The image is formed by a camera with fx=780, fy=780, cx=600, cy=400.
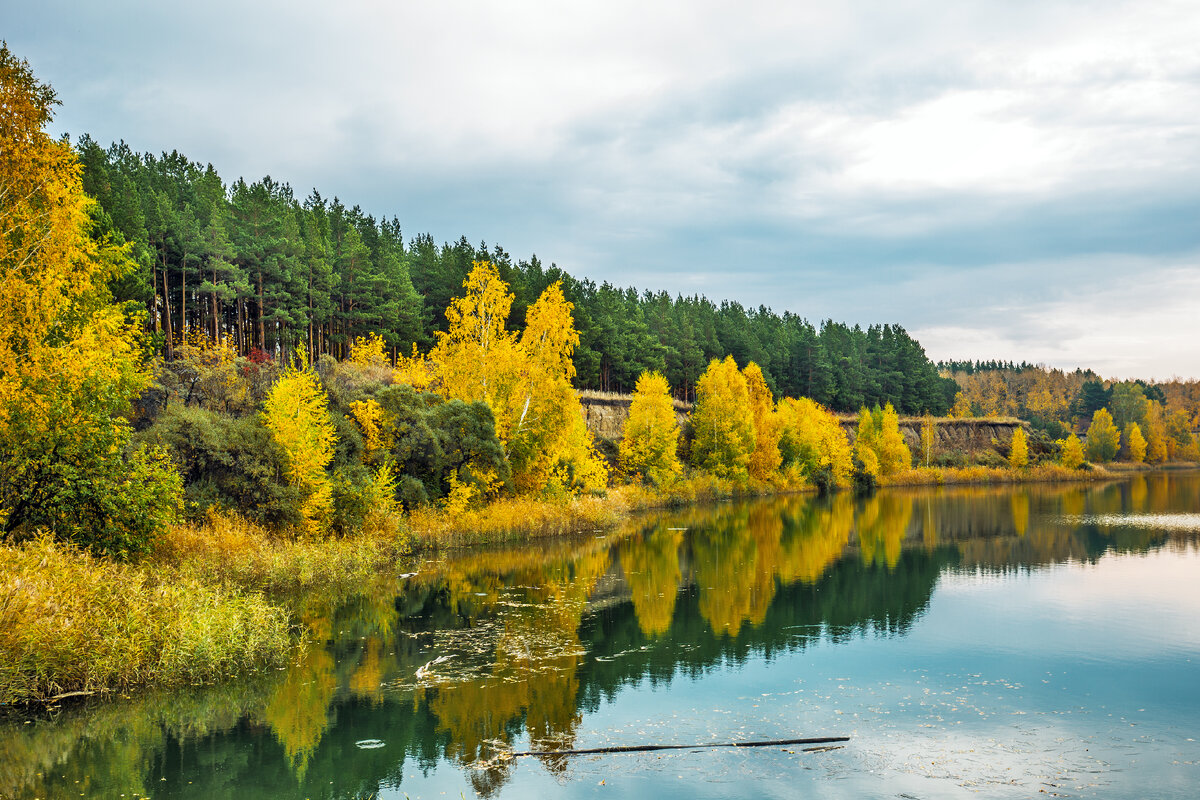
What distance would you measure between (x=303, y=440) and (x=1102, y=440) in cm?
14136

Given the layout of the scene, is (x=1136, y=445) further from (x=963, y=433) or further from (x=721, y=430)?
(x=721, y=430)

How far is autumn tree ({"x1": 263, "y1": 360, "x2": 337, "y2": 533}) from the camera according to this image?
29609 millimetres

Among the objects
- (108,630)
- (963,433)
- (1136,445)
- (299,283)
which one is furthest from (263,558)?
(1136,445)

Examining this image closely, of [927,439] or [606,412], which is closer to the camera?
[606,412]

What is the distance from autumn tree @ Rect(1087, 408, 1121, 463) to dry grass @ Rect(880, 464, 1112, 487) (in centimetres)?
2219

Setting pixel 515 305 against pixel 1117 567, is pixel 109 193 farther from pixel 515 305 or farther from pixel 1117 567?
pixel 1117 567

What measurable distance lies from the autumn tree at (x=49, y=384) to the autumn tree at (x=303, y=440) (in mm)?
7026

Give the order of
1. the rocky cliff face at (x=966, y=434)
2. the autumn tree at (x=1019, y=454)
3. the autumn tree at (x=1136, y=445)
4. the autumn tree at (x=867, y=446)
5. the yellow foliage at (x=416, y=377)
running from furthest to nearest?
the autumn tree at (x=1136, y=445) → the rocky cliff face at (x=966, y=434) → the autumn tree at (x=1019, y=454) → the autumn tree at (x=867, y=446) → the yellow foliage at (x=416, y=377)

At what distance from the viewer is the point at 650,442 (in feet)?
211

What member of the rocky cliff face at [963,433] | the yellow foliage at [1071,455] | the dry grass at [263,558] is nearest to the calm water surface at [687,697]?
the dry grass at [263,558]

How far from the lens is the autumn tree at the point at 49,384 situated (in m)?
20.6

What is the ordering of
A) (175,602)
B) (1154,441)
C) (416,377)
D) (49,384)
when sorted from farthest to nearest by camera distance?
(1154,441)
(416,377)
(49,384)
(175,602)

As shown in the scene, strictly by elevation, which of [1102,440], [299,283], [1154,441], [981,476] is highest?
[299,283]

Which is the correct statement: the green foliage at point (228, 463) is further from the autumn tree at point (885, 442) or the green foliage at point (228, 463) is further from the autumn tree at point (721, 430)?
the autumn tree at point (885, 442)
